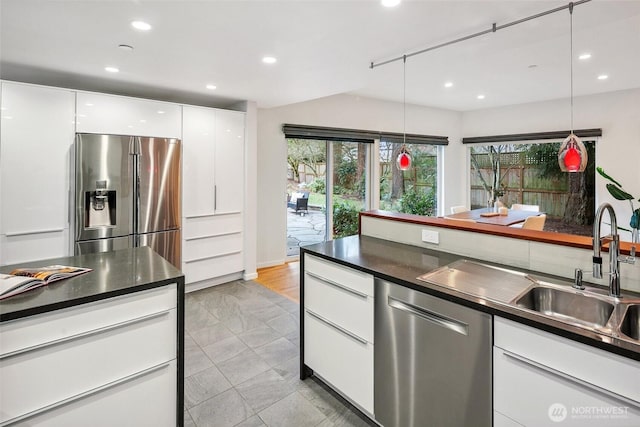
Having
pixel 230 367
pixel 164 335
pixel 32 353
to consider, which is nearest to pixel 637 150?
pixel 230 367

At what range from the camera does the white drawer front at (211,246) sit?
3.93m

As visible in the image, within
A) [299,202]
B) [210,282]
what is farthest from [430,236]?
[299,202]

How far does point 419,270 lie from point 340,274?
17.6 inches

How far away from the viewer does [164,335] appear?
1.58m

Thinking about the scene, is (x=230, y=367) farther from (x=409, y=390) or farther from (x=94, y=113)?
(x=94, y=113)

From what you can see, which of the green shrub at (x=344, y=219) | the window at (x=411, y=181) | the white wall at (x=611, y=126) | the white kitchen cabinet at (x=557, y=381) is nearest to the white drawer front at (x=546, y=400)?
the white kitchen cabinet at (x=557, y=381)

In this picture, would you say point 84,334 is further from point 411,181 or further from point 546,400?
point 411,181

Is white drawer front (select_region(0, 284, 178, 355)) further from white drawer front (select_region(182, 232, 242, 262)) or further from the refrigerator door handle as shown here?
white drawer front (select_region(182, 232, 242, 262))

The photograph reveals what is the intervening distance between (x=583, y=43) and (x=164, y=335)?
425cm

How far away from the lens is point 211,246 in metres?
4.10

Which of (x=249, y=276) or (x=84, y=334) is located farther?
(x=249, y=276)

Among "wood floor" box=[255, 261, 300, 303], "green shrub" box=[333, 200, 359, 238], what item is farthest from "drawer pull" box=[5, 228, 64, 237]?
"green shrub" box=[333, 200, 359, 238]

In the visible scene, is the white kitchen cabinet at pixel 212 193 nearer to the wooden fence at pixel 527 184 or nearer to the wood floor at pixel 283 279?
the wood floor at pixel 283 279

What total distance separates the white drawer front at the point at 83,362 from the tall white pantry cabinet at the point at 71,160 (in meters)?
2.29
